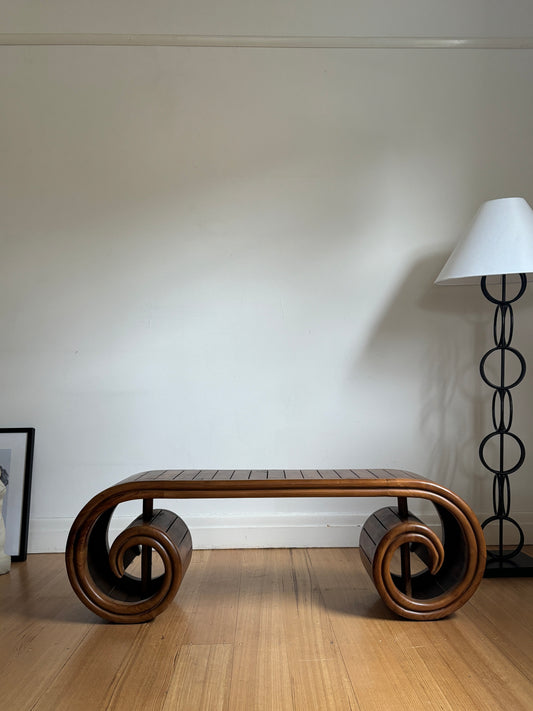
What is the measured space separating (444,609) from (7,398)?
2.31m

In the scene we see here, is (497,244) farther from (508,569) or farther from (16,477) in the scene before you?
(16,477)

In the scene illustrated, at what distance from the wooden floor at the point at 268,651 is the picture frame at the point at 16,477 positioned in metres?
0.41

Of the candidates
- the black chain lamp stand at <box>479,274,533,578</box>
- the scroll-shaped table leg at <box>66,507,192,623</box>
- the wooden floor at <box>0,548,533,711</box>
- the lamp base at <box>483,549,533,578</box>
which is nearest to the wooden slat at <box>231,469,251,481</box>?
the scroll-shaped table leg at <box>66,507,192,623</box>

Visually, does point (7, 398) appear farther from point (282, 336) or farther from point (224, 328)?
point (282, 336)

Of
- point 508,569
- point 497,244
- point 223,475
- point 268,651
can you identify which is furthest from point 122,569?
point 497,244

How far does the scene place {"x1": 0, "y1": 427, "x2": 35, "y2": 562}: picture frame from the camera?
3.03m

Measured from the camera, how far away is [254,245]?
10.5 feet

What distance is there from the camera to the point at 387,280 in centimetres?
321

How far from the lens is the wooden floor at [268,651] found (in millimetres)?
1650

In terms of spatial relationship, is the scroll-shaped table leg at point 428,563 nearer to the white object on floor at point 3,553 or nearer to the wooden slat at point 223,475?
the wooden slat at point 223,475

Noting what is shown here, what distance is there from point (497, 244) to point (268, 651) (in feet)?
6.05

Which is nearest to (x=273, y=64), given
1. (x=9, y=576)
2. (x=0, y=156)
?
(x=0, y=156)

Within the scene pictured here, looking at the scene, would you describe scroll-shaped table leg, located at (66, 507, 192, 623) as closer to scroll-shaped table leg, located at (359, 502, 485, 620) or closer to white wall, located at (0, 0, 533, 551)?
scroll-shaped table leg, located at (359, 502, 485, 620)

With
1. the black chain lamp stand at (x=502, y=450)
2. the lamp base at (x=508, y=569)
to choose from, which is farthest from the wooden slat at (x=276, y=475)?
the lamp base at (x=508, y=569)
